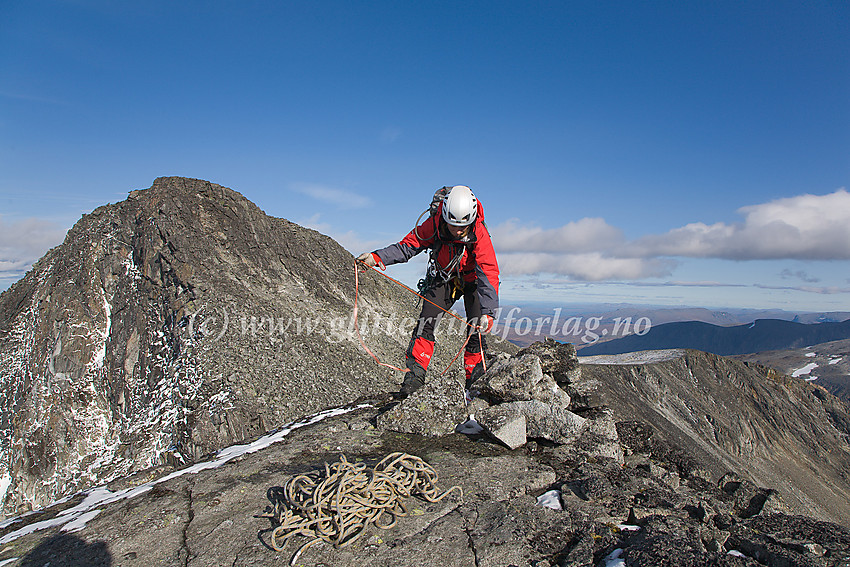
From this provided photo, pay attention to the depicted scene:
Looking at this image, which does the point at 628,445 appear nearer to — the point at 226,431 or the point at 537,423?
the point at 537,423

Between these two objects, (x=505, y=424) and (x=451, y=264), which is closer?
(x=505, y=424)

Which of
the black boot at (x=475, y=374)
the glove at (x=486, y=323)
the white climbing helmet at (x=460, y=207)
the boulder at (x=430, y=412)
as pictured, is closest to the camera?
the glove at (x=486, y=323)

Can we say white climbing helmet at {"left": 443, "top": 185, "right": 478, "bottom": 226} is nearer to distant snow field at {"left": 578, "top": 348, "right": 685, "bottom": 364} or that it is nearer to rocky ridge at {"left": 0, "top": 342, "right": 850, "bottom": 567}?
rocky ridge at {"left": 0, "top": 342, "right": 850, "bottom": 567}

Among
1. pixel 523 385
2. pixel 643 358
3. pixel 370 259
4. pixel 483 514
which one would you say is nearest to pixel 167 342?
pixel 370 259

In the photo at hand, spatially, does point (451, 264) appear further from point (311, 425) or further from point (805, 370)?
point (805, 370)

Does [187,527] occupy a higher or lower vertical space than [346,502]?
lower

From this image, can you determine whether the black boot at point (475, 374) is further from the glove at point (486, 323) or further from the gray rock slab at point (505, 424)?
the glove at point (486, 323)

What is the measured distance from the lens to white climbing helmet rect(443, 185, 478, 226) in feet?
19.7

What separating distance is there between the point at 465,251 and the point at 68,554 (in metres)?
5.59

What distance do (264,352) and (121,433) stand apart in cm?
595

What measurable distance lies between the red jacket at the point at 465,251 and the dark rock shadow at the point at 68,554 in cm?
463

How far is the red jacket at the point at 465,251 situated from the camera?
238 inches

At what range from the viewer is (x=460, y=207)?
6.00 m

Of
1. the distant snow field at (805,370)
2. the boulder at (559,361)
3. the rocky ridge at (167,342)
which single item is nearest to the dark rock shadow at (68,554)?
the boulder at (559,361)
